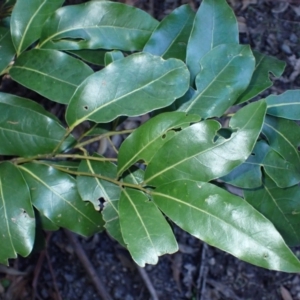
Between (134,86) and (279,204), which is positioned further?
(279,204)

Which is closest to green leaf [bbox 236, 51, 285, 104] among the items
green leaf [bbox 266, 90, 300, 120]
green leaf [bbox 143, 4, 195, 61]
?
green leaf [bbox 266, 90, 300, 120]

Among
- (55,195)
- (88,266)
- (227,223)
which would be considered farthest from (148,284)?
(227,223)

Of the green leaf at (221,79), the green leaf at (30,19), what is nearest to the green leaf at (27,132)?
the green leaf at (30,19)

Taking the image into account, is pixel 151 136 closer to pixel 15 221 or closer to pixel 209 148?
pixel 209 148

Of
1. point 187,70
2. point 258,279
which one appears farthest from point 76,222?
point 258,279

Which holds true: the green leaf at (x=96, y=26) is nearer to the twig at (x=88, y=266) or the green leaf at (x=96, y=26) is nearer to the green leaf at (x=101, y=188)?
the green leaf at (x=101, y=188)

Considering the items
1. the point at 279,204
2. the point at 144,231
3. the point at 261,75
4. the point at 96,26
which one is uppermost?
the point at 96,26

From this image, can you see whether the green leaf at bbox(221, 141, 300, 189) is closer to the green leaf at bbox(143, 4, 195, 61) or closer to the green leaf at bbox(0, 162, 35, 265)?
the green leaf at bbox(143, 4, 195, 61)
